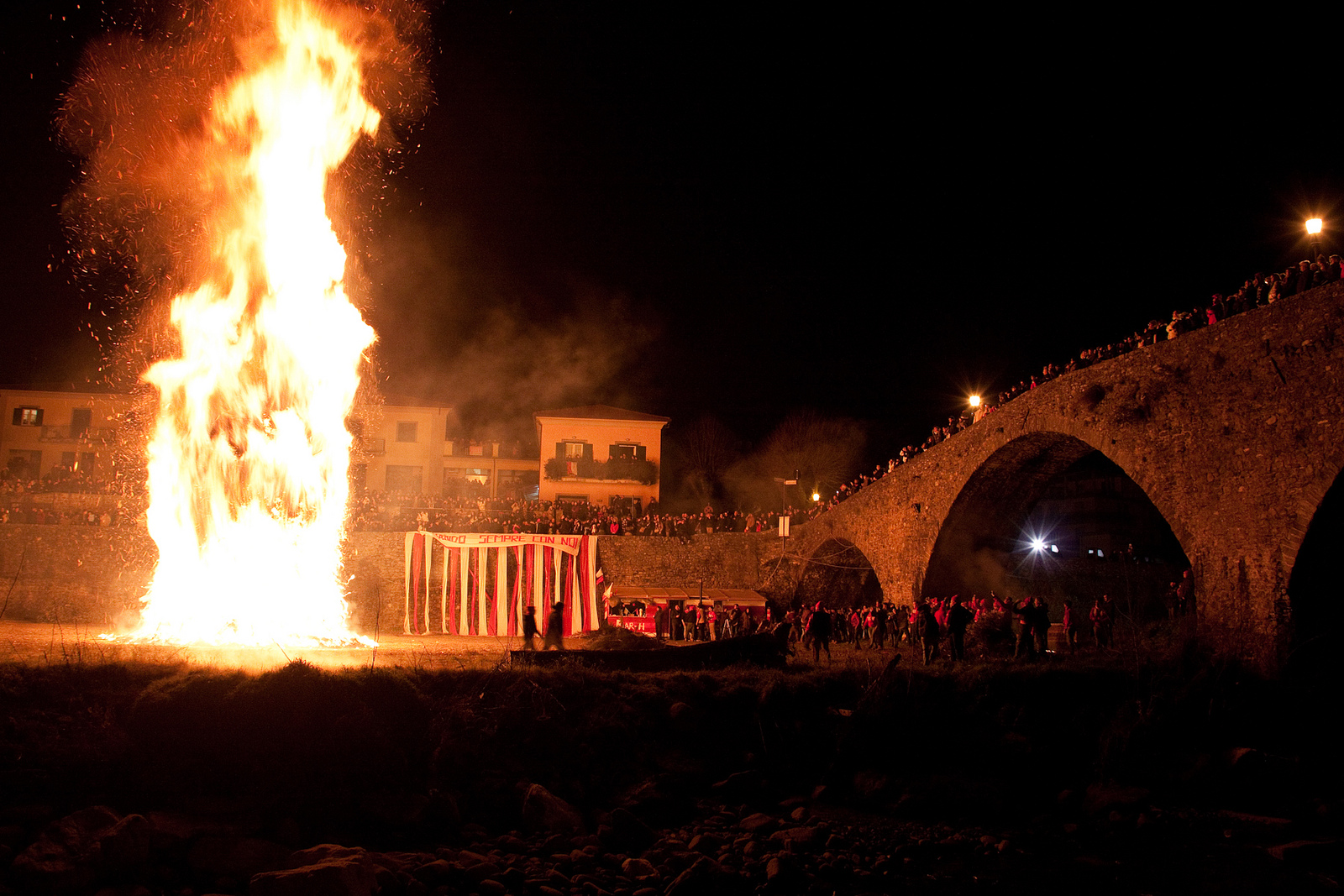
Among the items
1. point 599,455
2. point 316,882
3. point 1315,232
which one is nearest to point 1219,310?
point 1315,232

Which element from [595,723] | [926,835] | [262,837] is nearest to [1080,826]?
[926,835]

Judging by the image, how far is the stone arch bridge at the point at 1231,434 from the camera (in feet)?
50.9

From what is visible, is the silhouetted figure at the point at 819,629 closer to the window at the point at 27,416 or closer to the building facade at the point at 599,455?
the building facade at the point at 599,455

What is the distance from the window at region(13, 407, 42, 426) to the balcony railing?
616 millimetres

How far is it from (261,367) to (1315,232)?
2163 cm

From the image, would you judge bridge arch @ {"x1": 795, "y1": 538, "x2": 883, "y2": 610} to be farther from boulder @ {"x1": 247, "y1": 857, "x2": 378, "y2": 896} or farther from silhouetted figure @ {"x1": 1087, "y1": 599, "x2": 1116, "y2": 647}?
boulder @ {"x1": 247, "y1": 857, "x2": 378, "y2": 896}

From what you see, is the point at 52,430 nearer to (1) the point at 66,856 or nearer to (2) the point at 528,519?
(2) the point at 528,519

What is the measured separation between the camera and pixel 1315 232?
57.2 feet

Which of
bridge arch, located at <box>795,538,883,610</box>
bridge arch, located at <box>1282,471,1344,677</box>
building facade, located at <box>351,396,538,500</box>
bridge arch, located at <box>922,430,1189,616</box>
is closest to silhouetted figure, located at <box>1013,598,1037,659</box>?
bridge arch, located at <box>1282,471,1344,677</box>

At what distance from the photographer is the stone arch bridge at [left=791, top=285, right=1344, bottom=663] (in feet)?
50.9

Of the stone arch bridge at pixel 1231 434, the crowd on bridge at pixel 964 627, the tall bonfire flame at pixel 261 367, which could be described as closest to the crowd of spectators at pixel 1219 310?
the stone arch bridge at pixel 1231 434

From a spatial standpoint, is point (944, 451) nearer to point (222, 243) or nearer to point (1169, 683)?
point (1169, 683)

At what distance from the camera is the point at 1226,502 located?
55.7 ft

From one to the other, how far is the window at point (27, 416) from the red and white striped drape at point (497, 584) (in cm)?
2969
